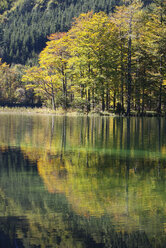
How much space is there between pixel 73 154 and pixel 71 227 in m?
4.70

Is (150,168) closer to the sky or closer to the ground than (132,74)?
closer to the ground

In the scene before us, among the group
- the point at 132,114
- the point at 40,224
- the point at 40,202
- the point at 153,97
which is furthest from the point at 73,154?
the point at 153,97

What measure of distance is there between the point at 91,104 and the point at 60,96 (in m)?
4.33

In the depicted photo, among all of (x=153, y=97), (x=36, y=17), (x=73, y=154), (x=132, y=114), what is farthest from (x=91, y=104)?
Answer: (x=36, y=17)

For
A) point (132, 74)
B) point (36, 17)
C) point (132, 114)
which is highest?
point (36, 17)

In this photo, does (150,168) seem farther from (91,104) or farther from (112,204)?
(91,104)

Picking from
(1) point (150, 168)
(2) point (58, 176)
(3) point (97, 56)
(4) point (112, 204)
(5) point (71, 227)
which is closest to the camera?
(5) point (71, 227)

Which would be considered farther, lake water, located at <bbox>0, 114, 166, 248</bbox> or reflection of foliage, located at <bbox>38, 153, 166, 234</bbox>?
reflection of foliage, located at <bbox>38, 153, 166, 234</bbox>

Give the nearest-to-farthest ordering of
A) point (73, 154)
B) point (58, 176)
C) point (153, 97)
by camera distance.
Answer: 1. point (58, 176)
2. point (73, 154)
3. point (153, 97)

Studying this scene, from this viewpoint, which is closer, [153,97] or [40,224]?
[40,224]

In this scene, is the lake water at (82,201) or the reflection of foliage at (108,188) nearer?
the lake water at (82,201)

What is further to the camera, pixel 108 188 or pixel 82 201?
pixel 108 188

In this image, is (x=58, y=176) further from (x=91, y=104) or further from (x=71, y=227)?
(x=91, y=104)

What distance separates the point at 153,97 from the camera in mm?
35875
